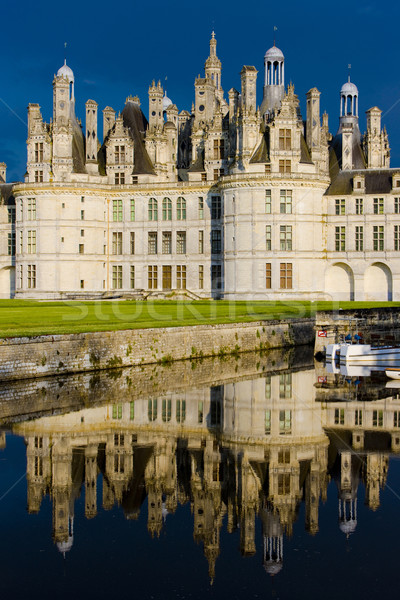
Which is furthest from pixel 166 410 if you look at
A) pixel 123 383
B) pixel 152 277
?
pixel 152 277

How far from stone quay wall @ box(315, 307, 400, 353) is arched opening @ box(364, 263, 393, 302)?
17.9m

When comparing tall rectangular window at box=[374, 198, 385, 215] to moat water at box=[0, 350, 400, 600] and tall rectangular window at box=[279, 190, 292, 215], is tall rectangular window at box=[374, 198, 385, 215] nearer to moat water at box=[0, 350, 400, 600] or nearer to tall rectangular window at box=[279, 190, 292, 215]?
tall rectangular window at box=[279, 190, 292, 215]

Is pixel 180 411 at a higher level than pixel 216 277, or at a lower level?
lower

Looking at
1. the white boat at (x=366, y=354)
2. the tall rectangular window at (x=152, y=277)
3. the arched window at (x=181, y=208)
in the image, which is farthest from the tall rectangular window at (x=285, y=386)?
the tall rectangular window at (x=152, y=277)

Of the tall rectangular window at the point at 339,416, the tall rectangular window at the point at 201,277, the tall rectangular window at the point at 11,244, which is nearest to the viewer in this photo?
the tall rectangular window at the point at 339,416

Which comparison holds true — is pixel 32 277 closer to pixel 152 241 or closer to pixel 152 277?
pixel 152 277

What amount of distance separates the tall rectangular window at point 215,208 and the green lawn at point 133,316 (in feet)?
38.4

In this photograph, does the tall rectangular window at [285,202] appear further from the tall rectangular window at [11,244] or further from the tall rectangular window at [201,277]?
the tall rectangular window at [11,244]

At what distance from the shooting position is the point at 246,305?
164 ft

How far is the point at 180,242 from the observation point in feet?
208

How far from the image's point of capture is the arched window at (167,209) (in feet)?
207

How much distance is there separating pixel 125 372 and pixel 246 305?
20.6 meters

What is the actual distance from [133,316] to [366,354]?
10876 mm

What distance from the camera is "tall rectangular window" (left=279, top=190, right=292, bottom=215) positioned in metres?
56.9
